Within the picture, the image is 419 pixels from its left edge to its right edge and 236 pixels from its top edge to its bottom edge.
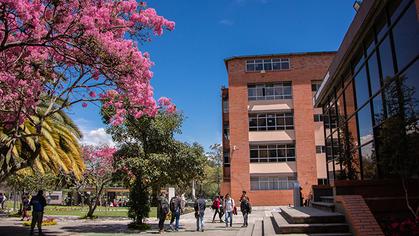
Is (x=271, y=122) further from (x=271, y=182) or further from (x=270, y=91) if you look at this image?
(x=271, y=182)

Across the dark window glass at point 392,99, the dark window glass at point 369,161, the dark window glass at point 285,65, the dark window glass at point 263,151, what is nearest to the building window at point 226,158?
the dark window glass at point 263,151

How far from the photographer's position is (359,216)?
9.27 m

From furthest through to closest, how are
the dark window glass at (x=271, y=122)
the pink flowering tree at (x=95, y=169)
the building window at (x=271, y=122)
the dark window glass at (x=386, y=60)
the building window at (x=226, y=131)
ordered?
the building window at (x=226, y=131), the dark window glass at (x=271, y=122), the building window at (x=271, y=122), the pink flowering tree at (x=95, y=169), the dark window glass at (x=386, y=60)

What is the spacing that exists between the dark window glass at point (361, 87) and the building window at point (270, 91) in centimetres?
3187

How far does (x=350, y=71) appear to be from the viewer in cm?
1448

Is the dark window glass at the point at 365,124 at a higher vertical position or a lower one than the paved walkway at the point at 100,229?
higher

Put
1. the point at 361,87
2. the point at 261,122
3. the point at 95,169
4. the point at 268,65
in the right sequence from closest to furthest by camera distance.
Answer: the point at 361,87
the point at 95,169
the point at 261,122
the point at 268,65

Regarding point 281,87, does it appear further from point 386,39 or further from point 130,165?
point 386,39

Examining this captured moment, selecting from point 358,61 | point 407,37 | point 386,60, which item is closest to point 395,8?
point 407,37

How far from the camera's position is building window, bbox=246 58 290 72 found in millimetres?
45719

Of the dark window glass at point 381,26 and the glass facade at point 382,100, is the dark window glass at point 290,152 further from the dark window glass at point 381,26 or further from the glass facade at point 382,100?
the dark window glass at point 381,26

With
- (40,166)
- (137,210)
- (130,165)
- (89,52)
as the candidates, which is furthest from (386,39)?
(40,166)

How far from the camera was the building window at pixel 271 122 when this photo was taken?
44.8m

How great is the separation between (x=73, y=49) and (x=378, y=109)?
8100mm
